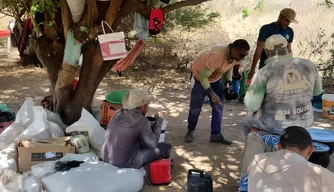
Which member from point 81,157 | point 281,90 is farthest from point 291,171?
point 81,157

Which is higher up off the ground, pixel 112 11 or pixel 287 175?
pixel 112 11

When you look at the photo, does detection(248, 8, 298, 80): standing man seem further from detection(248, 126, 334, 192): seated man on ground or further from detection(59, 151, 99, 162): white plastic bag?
detection(248, 126, 334, 192): seated man on ground

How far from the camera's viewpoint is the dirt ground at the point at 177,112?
15.8 ft

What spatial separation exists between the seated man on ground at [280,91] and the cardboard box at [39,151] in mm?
2027

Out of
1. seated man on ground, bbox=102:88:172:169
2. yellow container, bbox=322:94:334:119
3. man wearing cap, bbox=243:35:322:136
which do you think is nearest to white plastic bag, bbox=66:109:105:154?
seated man on ground, bbox=102:88:172:169

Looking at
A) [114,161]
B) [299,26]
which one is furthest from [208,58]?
[299,26]

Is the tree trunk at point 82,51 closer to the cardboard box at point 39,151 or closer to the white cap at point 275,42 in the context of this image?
the cardboard box at point 39,151

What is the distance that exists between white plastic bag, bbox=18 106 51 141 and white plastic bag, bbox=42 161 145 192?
83 cm

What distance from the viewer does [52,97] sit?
19.3 ft

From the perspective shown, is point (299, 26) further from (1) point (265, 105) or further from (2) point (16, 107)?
(1) point (265, 105)

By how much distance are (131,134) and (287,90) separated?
1561mm

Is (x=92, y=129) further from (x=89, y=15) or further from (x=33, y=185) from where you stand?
(x=89, y=15)

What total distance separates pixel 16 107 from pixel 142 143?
3.64m

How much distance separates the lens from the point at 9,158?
4406mm
